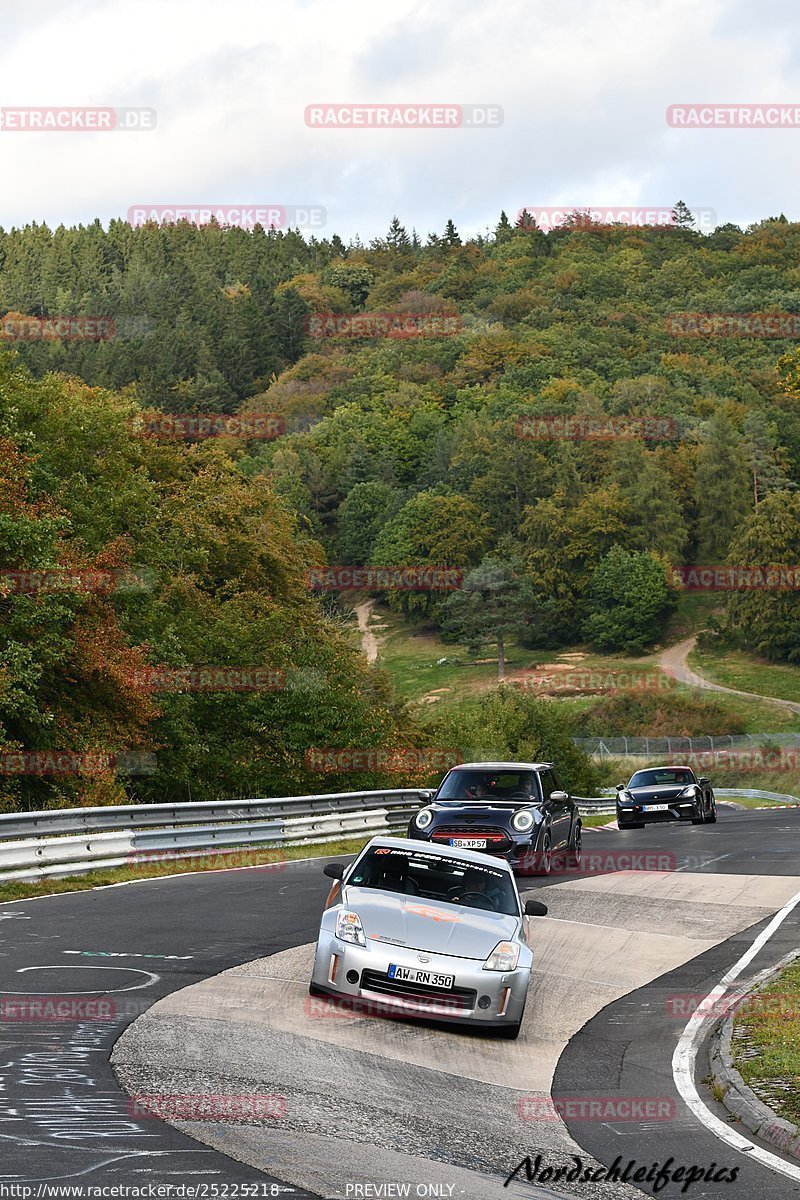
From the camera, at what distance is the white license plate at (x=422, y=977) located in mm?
10211

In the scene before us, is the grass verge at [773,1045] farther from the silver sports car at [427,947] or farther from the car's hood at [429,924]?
the car's hood at [429,924]

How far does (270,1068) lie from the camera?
855 centimetres

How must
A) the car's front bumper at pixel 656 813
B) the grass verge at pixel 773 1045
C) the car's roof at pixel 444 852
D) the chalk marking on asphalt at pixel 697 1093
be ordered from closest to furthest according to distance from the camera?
1. the chalk marking on asphalt at pixel 697 1093
2. the grass verge at pixel 773 1045
3. the car's roof at pixel 444 852
4. the car's front bumper at pixel 656 813

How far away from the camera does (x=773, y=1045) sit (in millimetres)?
9906

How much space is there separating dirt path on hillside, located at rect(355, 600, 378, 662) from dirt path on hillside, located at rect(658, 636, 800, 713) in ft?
88.4

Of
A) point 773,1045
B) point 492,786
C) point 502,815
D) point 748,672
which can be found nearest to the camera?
point 773,1045

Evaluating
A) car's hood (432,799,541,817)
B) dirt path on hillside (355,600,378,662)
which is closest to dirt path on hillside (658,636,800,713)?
dirt path on hillside (355,600,378,662)

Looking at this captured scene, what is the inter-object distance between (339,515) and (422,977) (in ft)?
491

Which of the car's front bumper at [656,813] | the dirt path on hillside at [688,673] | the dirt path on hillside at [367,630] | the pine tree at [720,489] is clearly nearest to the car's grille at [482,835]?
the car's front bumper at [656,813]

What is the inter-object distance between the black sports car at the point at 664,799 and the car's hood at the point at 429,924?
2359 cm

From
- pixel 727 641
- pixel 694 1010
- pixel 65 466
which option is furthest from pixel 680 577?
pixel 694 1010

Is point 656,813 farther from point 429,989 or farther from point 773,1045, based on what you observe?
point 429,989

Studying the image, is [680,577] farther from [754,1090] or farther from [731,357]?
[754,1090]

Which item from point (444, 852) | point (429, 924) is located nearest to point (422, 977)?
point (429, 924)
